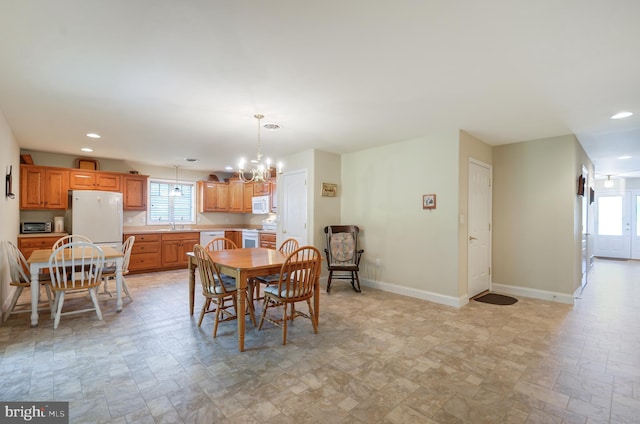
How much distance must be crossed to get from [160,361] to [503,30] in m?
3.48

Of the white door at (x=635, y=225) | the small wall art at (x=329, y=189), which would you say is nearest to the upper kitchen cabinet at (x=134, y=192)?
the small wall art at (x=329, y=189)

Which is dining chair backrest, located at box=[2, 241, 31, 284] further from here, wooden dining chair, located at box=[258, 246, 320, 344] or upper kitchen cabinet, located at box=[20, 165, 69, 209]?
wooden dining chair, located at box=[258, 246, 320, 344]

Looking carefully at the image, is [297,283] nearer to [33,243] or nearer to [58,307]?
[58,307]

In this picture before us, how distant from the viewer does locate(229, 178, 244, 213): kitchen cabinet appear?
782cm

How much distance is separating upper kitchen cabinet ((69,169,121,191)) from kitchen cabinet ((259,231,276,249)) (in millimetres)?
3041

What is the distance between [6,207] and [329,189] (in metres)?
4.48

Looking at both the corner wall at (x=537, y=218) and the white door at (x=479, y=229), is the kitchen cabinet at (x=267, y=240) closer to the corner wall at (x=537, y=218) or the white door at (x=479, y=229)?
the white door at (x=479, y=229)

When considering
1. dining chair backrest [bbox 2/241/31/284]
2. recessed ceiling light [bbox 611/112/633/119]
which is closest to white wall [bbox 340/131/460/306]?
recessed ceiling light [bbox 611/112/633/119]

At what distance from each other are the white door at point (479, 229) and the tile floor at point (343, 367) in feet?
2.47

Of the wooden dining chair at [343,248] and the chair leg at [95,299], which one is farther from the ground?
the wooden dining chair at [343,248]

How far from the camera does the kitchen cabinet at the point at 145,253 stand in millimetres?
6060

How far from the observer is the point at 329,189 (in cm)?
546

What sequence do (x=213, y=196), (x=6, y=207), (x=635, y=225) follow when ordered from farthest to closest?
(x=635, y=225) < (x=213, y=196) < (x=6, y=207)

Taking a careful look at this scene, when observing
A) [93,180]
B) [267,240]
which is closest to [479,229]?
[267,240]
